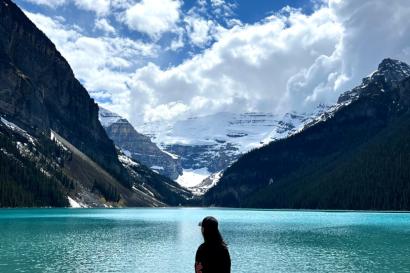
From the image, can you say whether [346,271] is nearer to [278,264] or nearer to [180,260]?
[278,264]

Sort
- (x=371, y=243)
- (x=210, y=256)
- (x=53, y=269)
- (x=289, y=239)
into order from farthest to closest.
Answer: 1. (x=289, y=239)
2. (x=371, y=243)
3. (x=53, y=269)
4. (x=210, y=256)

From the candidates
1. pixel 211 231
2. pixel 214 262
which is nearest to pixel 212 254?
pixel 214 262

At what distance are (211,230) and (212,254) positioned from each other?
0.72 meters

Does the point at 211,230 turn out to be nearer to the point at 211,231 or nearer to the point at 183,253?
the point at 211,231

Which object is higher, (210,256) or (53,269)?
(210,256)

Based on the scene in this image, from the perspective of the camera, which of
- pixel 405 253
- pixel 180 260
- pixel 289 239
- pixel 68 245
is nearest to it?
pixel 180 260

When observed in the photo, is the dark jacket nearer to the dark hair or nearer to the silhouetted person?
the silhouetted person

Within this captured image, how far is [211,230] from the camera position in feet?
50.8

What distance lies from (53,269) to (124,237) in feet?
133

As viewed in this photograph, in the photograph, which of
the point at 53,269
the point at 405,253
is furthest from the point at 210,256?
the point at 405,253

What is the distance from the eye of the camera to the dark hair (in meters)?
15.4

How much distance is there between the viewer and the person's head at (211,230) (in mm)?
15398

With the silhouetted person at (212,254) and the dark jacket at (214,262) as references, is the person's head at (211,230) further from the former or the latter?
the dark jacket at (214,262)

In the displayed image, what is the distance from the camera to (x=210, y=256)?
15516 mm
